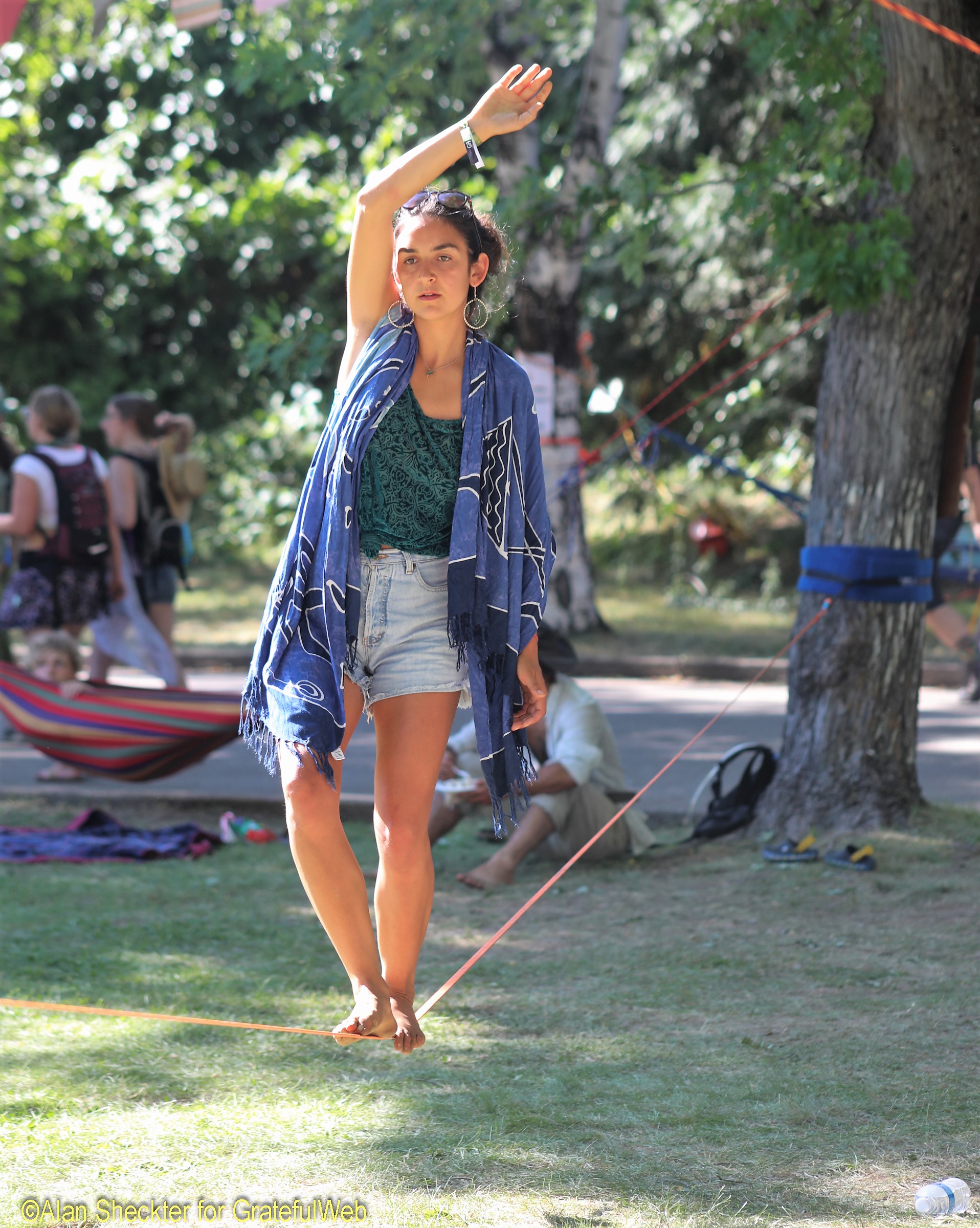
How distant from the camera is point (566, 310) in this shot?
1302cm

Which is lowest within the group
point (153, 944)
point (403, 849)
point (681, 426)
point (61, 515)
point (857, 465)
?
point (153, 944)

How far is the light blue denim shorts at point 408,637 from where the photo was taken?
10.8 ft

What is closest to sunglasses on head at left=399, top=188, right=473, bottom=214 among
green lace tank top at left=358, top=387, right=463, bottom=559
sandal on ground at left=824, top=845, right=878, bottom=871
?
green lace tank top at left=358, top=387, right=463, bottom=559

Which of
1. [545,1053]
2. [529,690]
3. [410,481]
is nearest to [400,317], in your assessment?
[410,481]

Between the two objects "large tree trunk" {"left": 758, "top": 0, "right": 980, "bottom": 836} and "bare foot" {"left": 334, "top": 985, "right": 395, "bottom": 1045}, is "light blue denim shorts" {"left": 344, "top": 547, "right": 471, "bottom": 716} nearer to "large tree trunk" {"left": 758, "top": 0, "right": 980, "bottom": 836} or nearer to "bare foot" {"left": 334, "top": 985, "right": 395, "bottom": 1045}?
"bare foot" {"left": 334, "top": 985, "right": 395, "bottom": 1045}

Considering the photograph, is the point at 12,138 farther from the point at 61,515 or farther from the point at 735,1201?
the point at 735,1201

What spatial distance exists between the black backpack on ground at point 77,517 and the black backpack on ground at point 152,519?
1.85 ft

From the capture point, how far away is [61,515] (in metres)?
7.98

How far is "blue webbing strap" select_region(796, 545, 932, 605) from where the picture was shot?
632cm

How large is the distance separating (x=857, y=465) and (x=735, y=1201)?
3.94 metres

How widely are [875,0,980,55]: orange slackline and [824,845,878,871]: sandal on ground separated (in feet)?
9.94

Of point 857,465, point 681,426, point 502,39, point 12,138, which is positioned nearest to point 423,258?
point 857,465

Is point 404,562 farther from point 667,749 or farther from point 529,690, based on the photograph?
point 667,749

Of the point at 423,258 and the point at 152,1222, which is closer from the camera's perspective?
the point at 152,1222
